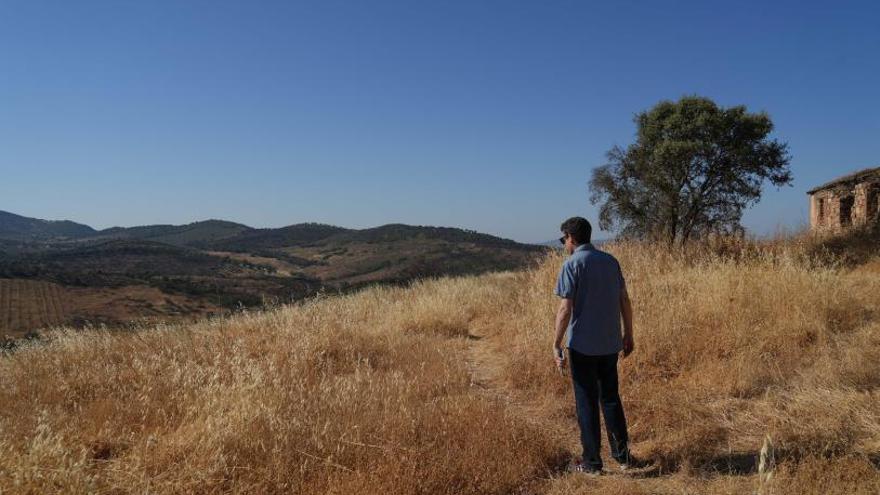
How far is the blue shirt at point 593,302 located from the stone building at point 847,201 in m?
13.7

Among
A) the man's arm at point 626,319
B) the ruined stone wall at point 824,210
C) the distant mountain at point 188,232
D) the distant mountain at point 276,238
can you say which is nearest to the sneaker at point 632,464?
the man's arm at point 626,319

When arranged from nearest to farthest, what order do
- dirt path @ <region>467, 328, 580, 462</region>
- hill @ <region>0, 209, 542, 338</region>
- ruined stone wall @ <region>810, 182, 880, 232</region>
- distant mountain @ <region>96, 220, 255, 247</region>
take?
dirt path @ <region>467, 328, 580, 462</region>, ruined stone wall @ <region>810, 182, 880, 232</region>, hill @ <region>0, 209, 542, 338</region>, distant mountain @ <region>96, 220, 255, 247</region>

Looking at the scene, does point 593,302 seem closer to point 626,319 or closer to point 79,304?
point 626,319

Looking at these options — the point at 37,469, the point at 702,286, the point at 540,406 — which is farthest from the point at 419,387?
the point at 702,286

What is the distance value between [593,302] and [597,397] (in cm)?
82

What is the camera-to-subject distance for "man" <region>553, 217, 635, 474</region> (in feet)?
14.4

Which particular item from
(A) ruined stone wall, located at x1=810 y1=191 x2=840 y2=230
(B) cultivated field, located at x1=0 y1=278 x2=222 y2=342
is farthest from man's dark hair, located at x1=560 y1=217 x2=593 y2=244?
(B) cultivated field, located at x1=0 y1=278 x2=222 y2=342

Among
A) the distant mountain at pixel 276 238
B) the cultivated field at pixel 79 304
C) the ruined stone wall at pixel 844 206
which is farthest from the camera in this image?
the distant mountain at pixel 276 238

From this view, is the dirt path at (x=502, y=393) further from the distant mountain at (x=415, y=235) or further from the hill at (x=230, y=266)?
the distant mountain at (x=415, y=235)

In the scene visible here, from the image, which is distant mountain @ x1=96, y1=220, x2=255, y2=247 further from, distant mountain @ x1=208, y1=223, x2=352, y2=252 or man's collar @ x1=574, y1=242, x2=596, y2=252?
man's collar @ x1=574, y1=242, x2=596, y2=252

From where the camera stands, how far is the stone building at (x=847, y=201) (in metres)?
15.2

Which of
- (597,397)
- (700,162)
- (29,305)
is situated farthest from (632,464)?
(29,305)

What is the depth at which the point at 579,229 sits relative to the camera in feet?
15.0

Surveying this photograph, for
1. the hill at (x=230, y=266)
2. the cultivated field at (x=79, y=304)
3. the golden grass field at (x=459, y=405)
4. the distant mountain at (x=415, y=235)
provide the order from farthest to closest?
the distant mountain at (x=415, y=235) < the hill at (x=230, y=266) < the cultivated field at (x=79, y=304) < the golden grass field at (x=459, y=405)
